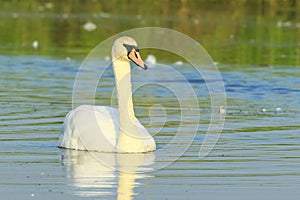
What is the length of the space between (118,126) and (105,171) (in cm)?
156

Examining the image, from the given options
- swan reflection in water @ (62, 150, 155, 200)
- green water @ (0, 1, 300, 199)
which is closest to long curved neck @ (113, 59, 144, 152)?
swan reflection in water @ (62, 150, 155, 200)

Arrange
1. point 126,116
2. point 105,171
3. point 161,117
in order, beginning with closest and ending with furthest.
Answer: point 105,171, point 126,116, point 161,117

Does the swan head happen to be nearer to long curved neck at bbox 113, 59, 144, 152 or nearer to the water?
long curved neck at bbox 113, 59, 144, 152

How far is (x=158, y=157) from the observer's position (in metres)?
11.2

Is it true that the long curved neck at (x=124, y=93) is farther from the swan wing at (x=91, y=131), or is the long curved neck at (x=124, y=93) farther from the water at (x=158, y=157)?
the water at (x=158, y=157)

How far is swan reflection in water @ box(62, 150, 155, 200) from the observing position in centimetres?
909

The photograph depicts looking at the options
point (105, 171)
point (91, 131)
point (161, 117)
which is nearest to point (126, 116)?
point (91, 131)

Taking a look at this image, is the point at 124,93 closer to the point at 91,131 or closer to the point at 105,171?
the point at 91,131

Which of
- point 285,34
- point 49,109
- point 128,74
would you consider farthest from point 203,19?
point 128,74

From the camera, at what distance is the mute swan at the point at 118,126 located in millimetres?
11484

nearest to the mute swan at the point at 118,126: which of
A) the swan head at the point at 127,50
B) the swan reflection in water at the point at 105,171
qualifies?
the swan head at the point at 127,50

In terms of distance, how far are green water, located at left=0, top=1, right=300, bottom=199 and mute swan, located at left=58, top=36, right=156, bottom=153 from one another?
0.63 feet

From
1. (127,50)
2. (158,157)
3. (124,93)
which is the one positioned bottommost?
(158,157)

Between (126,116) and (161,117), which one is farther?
(161,117)
